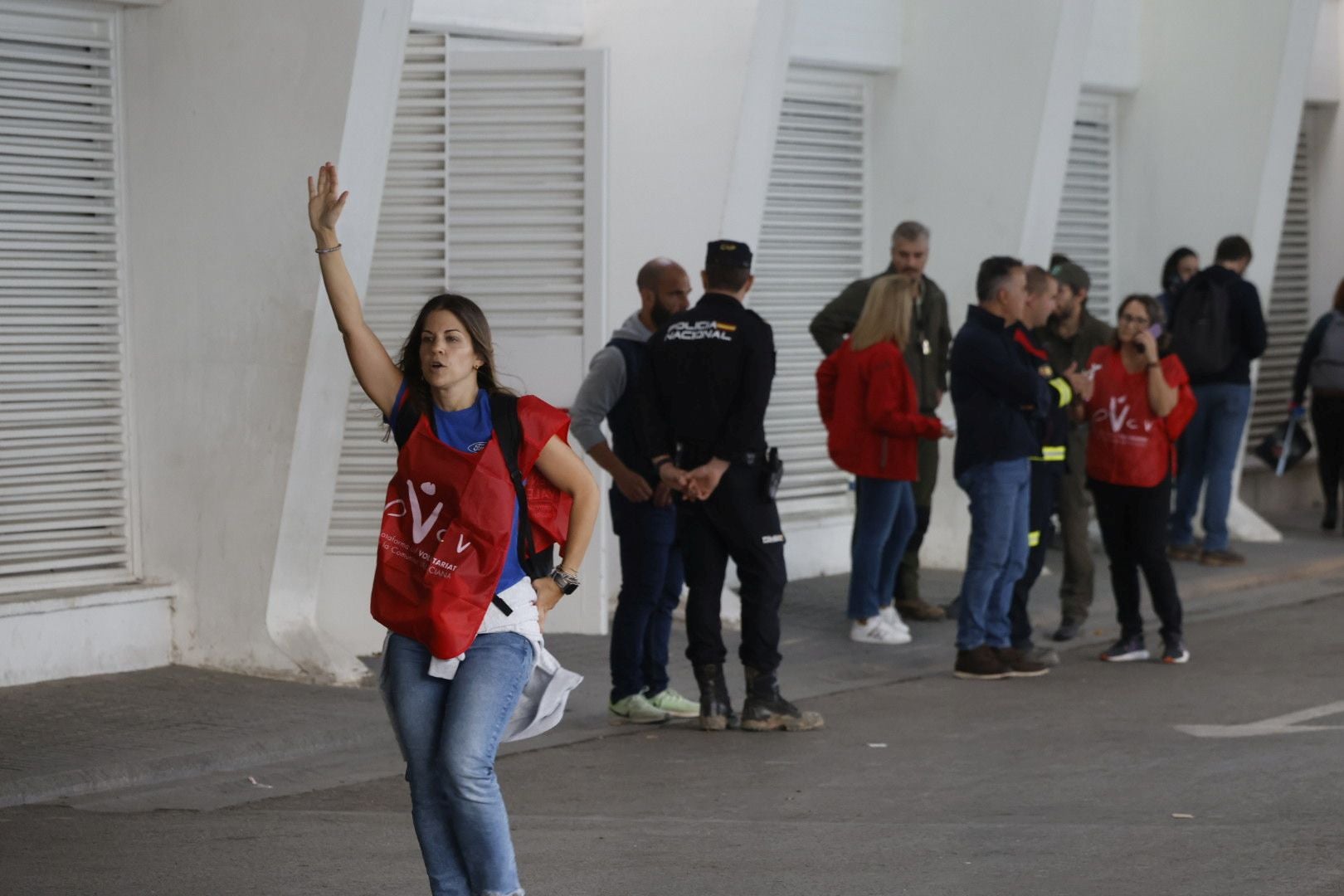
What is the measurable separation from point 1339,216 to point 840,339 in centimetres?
807

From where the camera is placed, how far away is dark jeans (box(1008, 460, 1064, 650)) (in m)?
10.4

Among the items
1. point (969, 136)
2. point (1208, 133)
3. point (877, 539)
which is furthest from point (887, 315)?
point (1208, 133)

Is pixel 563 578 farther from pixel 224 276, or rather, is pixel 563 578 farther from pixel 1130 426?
pixel 1130 426

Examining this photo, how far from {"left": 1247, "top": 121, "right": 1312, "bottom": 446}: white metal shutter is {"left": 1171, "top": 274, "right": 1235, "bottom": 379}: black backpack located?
132 inches

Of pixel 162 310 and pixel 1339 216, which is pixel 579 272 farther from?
pixel 1339 216

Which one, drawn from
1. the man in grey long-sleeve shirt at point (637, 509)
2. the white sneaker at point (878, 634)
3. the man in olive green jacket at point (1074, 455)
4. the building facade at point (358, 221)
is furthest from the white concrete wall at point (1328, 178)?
the man in grey long-sleeve shirt at point (637, 509)

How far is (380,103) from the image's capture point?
30.8 feet

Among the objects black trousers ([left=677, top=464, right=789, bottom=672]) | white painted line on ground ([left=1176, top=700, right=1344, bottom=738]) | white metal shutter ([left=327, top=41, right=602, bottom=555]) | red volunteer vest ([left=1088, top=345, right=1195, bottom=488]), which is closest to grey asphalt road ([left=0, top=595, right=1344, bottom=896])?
white painted line on ground ([left=1176, top=700, right=1344, bottom=738])

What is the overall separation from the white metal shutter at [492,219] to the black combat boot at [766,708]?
8.13 feet

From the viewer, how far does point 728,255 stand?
27.6ft

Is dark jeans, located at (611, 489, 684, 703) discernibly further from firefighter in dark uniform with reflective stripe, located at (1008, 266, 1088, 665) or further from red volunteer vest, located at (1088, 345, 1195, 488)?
red volunteer vest, located at (1088, 345, 1195, 488)

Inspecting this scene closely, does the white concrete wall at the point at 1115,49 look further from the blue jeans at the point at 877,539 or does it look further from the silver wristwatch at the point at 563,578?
the silver wristwatch at the point at 563,578

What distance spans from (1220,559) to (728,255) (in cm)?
701

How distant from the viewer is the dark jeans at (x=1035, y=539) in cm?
1045
